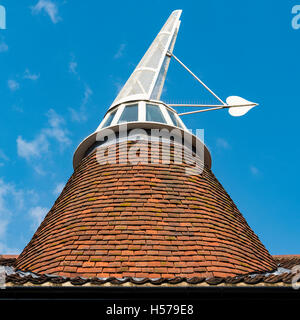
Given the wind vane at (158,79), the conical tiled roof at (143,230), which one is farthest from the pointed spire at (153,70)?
the conical tiled roof at (143,230)

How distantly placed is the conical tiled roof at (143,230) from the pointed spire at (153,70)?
3.90m

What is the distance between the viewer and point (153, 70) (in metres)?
15.0

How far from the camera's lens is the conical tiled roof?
22.7 feet

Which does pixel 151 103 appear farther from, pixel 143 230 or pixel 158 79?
pixel 143 230

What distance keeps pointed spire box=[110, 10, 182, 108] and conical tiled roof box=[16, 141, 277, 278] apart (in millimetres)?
3904

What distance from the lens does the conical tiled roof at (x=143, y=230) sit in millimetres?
6910

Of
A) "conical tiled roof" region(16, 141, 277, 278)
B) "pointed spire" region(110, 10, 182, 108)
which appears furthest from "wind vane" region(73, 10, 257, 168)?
"conical tiled roof" region(16, 141, 277, 278)

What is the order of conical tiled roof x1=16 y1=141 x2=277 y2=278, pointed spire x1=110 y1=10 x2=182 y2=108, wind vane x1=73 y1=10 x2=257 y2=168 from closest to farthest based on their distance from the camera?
conical tiled roof x1=16 y1=141 x2=277 y2=278 → wind vane x1=73 y1=10 x2=257 y2=168 → pointed spire x1=110 y1=10 x2=182 y2=108

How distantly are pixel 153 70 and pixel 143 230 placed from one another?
28.0 feet

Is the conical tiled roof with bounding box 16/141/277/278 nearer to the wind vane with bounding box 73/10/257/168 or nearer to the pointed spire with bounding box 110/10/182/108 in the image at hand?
the wind vane with bounding box 73/10/257/168

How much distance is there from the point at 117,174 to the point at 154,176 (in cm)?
77

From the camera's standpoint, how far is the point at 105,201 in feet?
27.5

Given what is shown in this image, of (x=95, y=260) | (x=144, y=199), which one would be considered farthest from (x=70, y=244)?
(x=144, y=199)
